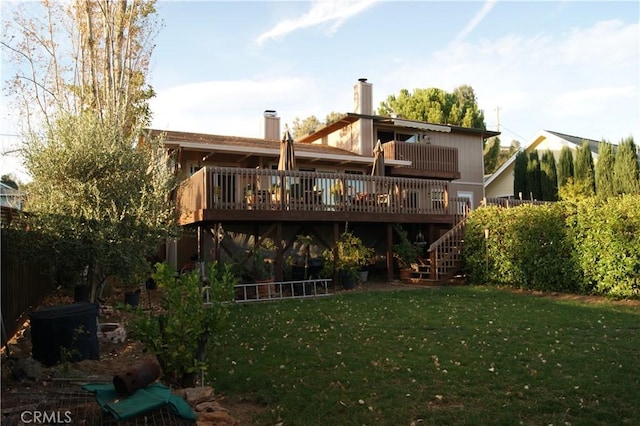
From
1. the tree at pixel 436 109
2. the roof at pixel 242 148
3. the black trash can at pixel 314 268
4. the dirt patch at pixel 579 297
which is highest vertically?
the tree at pixel 436 109

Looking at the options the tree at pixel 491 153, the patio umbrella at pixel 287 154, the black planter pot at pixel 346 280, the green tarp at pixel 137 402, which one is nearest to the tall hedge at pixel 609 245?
the black planter pot at pixel 346 280

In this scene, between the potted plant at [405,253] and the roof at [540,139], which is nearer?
the potted plant at [405,253]

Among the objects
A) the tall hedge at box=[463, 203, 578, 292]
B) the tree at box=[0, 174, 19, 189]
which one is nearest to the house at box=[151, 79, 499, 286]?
the tall hedge at box=[463, 203, 578, 292]

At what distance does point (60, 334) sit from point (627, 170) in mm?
22226

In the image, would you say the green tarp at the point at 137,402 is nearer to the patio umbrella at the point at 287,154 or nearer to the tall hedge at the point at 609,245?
the tall hedge at the point at 609,245

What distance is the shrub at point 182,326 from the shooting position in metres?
4.67

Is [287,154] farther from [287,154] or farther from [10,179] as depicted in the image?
[10,179]

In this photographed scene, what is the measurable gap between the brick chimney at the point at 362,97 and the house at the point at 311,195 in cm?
5

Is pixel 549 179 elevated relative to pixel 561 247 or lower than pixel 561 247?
elevated

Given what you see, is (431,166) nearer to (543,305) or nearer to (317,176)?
(317,176)

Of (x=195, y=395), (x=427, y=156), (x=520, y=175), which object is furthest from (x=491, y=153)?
(x=195, y=395)

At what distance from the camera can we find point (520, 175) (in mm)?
24281

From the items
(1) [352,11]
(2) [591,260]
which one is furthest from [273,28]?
(2) [591,260]

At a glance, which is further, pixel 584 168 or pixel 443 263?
pixel 584 168
